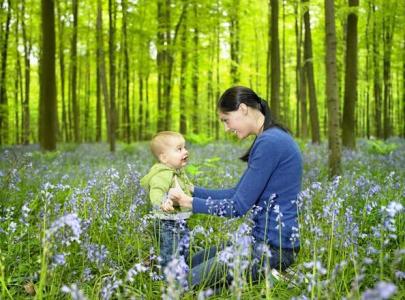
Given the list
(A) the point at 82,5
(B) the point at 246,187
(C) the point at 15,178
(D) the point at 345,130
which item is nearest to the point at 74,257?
(B) the point at 246,187

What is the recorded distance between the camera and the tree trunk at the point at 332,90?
765 cm

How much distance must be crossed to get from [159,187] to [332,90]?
482 cm

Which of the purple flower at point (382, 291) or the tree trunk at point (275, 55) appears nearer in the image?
the purple flower at point (382, 291)

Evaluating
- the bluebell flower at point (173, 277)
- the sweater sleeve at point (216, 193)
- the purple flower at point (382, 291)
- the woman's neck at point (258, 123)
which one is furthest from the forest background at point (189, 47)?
the purple flower at point (382, 291)

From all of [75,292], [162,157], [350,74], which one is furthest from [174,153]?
[350,74]

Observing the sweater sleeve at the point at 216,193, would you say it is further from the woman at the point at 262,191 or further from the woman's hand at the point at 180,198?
the woman's hand at the point at 180,198

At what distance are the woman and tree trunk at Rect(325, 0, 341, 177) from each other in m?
4.22

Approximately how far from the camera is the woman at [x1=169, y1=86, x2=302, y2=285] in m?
3.54

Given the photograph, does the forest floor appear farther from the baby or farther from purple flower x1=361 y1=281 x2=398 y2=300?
the baby

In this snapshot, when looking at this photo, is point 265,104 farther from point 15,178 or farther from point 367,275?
point 15,178

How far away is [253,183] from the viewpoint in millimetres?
3541

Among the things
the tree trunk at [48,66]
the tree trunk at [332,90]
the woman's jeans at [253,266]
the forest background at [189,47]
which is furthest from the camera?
the tree trunk at [48,66]

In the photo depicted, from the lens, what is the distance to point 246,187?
11.6ft

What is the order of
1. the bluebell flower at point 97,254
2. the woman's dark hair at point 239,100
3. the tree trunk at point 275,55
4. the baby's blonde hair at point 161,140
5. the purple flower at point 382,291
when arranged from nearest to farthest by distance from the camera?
the purple flower at point 382,291 < the bluebell flower at point 97,254 < the woman's dark hair at point 239,100 < the baby's blonde hair at point 161,140 < the tree trunk at point 275,55
